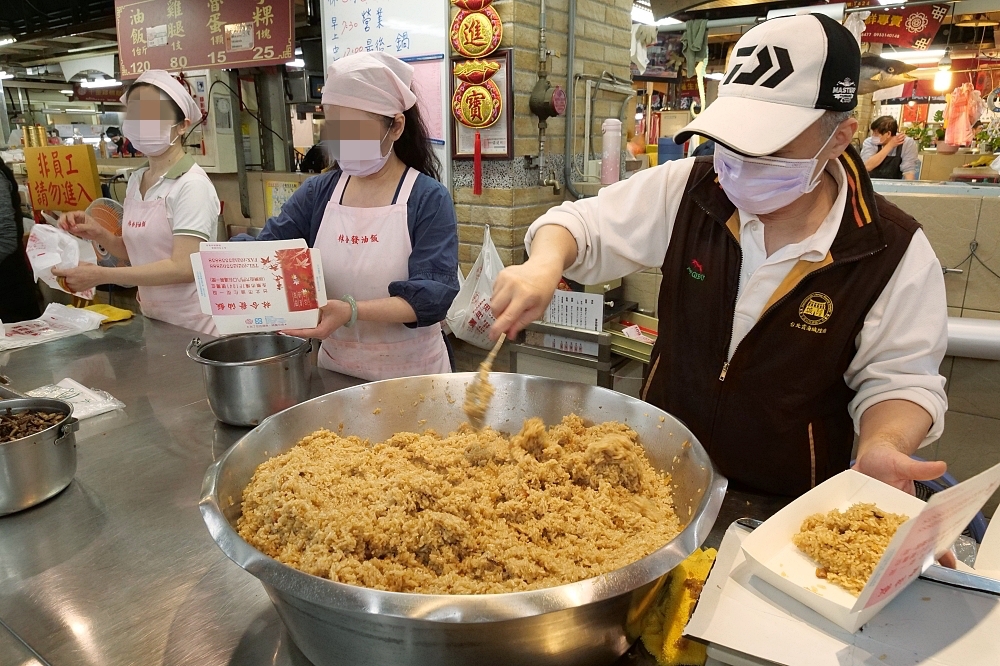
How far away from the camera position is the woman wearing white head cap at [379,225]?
7.04ft

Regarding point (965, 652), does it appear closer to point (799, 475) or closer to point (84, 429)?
point (799, 475)

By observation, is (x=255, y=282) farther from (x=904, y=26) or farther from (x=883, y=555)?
(x=904, y=26)

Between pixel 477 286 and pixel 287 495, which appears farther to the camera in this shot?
pixel 477 286

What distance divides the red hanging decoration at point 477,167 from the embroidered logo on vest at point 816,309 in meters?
2.49

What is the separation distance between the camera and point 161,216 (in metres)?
2.88

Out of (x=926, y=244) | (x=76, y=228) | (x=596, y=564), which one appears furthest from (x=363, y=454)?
(x=76, y=228)

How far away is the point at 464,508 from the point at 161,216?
2.48 m

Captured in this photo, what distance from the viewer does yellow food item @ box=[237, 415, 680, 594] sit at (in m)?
0.96

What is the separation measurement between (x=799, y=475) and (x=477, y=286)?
178 cm

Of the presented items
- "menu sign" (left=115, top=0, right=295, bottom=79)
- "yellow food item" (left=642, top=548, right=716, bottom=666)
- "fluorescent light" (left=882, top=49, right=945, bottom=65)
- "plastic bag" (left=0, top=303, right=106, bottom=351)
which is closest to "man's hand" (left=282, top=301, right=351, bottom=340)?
"yellow food item" (left=642, top=548, right=716, bottom=666)

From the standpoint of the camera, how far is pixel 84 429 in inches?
72.5

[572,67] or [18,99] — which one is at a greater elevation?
[18,99]

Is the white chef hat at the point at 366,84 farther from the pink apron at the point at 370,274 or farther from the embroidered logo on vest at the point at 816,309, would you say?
the embroidered logo on vest at the point at 816,309

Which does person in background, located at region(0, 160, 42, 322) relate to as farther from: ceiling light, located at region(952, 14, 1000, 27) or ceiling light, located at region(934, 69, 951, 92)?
ceiling light, located at region(934, 69, 951, 92)
